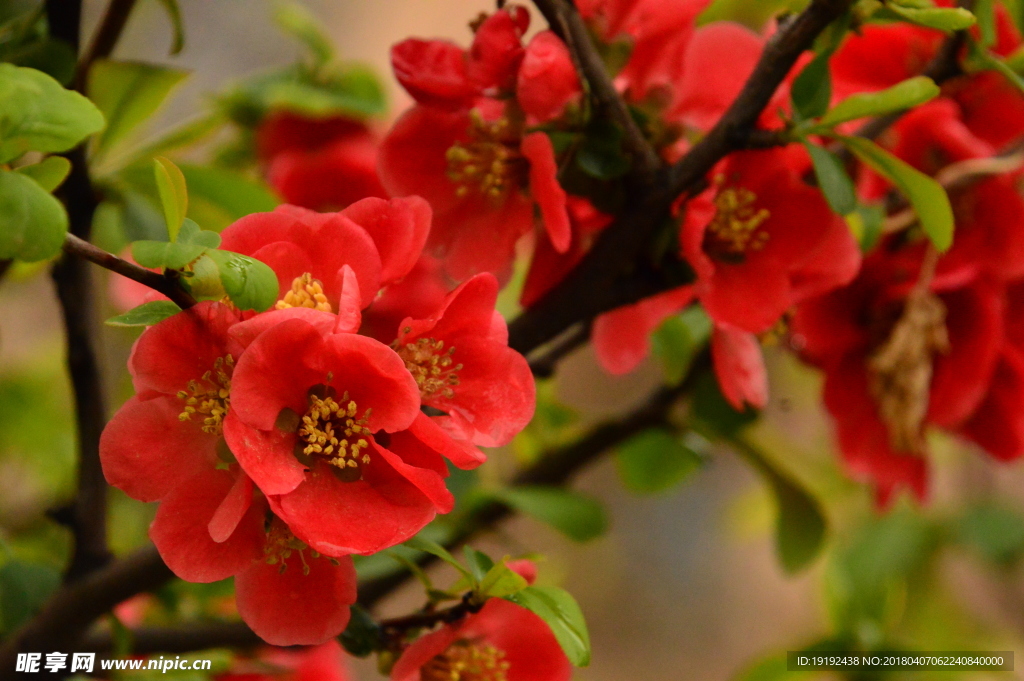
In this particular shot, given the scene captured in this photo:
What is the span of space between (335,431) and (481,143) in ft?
0.54

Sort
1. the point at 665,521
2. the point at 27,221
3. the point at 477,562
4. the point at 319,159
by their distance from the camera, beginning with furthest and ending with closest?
the point at 665,521
the point at 319,159
the point at 477,562
the point at 27,221

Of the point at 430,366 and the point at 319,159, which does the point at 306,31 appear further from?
the point at 430,366

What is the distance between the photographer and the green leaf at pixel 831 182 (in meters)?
0.36

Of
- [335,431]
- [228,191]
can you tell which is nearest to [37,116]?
[335,431]

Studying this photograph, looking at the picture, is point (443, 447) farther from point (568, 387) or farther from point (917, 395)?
point (568, 387)

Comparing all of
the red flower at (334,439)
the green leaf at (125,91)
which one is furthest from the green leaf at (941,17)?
the green leaf at (125,91)

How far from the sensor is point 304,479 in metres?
0.29

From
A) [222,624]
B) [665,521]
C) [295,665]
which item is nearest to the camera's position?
[222,624]

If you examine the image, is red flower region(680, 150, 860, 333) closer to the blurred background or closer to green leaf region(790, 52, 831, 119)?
green leaf region(790, 52, 831, 119)

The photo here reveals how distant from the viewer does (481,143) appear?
401 mm

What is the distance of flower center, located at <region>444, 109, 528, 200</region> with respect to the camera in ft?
1.30

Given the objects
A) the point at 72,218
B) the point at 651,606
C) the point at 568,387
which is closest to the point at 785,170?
the point at 72,218

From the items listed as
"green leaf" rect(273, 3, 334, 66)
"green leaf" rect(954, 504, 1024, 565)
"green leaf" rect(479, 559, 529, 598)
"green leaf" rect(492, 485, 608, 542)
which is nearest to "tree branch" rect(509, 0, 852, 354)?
"green leaf" rect(479, 559, 529, 598)

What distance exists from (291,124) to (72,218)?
29 centimetres
